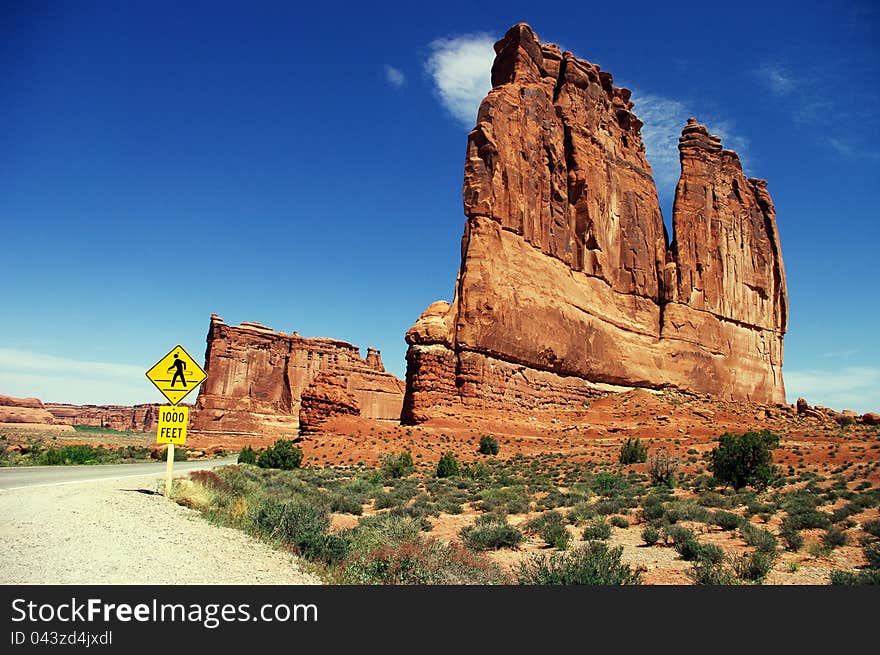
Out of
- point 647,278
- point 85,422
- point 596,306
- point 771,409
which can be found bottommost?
point 85,422

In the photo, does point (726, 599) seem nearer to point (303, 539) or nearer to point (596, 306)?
point (303, 539)

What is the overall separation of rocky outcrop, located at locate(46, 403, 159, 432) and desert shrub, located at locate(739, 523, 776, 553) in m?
139

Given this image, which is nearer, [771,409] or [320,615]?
[320,615]

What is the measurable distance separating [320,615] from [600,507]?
38.1ft

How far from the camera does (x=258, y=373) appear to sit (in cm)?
8762

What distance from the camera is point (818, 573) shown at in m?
8.51

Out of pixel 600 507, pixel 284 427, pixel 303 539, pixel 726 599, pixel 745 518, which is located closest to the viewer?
pixel 726 599

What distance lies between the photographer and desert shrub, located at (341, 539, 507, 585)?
21.0 ft

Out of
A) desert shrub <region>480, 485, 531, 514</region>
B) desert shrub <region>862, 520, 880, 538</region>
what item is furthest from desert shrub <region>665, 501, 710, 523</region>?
desert shrub <region>480, 485, 531, 514</region>

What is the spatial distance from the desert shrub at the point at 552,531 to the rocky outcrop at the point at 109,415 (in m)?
135

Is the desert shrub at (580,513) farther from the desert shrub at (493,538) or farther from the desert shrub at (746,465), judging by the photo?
the desert shrub at (746,465)

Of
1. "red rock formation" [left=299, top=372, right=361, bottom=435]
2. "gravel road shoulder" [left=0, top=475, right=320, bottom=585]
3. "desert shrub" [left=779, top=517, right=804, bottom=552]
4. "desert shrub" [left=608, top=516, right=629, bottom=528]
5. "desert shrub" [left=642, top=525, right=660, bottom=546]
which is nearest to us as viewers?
"gravel road shoulder" [left=0, top=475, right=320, bottom=585]

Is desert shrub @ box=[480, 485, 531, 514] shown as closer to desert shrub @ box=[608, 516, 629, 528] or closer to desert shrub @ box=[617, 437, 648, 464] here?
desert shrub @ box=[608, 516, 629, 528]

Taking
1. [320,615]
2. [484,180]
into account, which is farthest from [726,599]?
[484,180]
